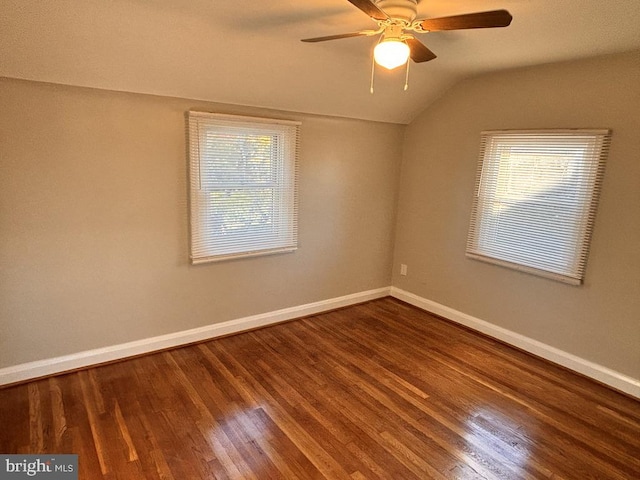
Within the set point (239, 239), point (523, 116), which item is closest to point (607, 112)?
point (523, 116)

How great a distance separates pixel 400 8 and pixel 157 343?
2854 millimetres

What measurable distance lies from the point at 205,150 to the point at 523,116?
258 centimetres

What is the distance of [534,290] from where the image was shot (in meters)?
3.30

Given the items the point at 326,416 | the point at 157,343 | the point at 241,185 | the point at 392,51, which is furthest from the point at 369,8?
the point at 157,343

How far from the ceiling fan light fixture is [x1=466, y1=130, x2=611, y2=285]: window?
1.81 meters

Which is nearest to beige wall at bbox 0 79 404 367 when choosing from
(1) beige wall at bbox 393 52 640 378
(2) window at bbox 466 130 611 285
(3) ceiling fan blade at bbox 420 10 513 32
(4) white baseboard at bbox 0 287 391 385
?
(4) white baseboard at bbox 0 287 391 385

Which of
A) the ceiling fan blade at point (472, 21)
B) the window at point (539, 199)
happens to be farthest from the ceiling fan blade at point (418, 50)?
the window at point (539, 199)

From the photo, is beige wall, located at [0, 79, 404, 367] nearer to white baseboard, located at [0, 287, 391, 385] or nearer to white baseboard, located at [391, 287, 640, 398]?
white baseboard, located at [0, 287, 391, 385]

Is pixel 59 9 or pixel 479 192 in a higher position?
pixel 59 9

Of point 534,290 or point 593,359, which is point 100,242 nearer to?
point 534,290

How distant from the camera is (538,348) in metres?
3.30

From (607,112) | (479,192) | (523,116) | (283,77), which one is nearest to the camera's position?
(607,112)

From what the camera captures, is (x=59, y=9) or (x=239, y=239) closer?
(x=59, y=9)

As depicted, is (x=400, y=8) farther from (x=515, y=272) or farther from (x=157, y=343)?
(x=157, y=343)
